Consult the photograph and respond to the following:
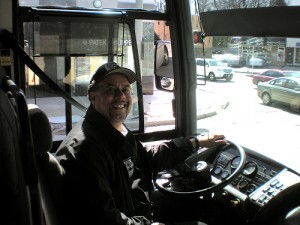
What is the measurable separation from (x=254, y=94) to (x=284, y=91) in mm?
452

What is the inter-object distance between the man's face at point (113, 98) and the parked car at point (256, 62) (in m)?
1.00

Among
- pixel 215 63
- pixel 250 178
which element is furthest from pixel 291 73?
pixel 215 63

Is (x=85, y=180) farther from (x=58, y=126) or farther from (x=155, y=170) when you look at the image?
(x=58, y=126)

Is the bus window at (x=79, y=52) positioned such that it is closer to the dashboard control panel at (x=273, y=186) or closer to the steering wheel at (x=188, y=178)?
the steering wheel at (x=188, y=178)

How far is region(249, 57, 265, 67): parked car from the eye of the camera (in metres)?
2.76

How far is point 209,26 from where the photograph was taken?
2900 millimetres

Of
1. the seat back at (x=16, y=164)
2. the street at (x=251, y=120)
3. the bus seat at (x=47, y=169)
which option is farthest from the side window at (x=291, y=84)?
the seat back at (x=16, y=164)

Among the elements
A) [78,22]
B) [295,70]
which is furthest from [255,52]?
[78,22]

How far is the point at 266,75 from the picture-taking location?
2822 millimetres

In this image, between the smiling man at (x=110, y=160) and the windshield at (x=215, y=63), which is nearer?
the smiling man at (x=110, y=160)

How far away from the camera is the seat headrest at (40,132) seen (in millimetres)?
1769

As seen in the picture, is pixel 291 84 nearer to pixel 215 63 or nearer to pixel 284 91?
pixel 284 91

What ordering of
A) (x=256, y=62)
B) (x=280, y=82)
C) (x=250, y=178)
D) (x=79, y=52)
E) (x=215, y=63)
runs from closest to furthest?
(x=250, y=178) → (x=280, y=82) → (x=256, y=62) → (x=79, y=52) → (x=215, y=63)

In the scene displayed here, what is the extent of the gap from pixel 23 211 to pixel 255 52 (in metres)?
1.88
